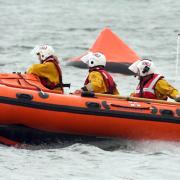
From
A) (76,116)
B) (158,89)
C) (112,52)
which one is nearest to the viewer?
(76,116)

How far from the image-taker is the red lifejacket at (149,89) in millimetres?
8773

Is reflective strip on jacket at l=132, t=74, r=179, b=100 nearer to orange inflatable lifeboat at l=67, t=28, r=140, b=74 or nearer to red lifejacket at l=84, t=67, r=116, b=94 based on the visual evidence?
red lifejacket at l=84, t=67, r=116, b=94

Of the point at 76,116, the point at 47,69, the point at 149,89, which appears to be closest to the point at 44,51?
the point at 47,69

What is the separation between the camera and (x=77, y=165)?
7660 mm

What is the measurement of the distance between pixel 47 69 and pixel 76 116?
2.69 feet

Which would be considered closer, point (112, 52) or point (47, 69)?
point (47, 69)

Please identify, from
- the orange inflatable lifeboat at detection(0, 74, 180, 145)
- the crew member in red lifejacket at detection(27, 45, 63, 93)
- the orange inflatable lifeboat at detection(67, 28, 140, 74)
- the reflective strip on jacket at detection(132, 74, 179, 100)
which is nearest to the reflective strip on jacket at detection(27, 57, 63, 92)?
the crew member in red lifejacket at detection(27, 45, 63, 93)

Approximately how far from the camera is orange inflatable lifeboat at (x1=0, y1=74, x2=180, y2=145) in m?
8.26

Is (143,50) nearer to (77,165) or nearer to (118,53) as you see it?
(118,53)

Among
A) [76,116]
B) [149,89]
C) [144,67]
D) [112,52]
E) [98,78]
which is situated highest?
[112,52]

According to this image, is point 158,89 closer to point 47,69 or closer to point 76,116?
point 76,116

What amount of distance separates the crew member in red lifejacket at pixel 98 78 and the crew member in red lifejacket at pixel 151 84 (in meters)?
0.30

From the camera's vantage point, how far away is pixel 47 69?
29.2 feet

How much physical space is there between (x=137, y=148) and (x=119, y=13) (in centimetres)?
1567
